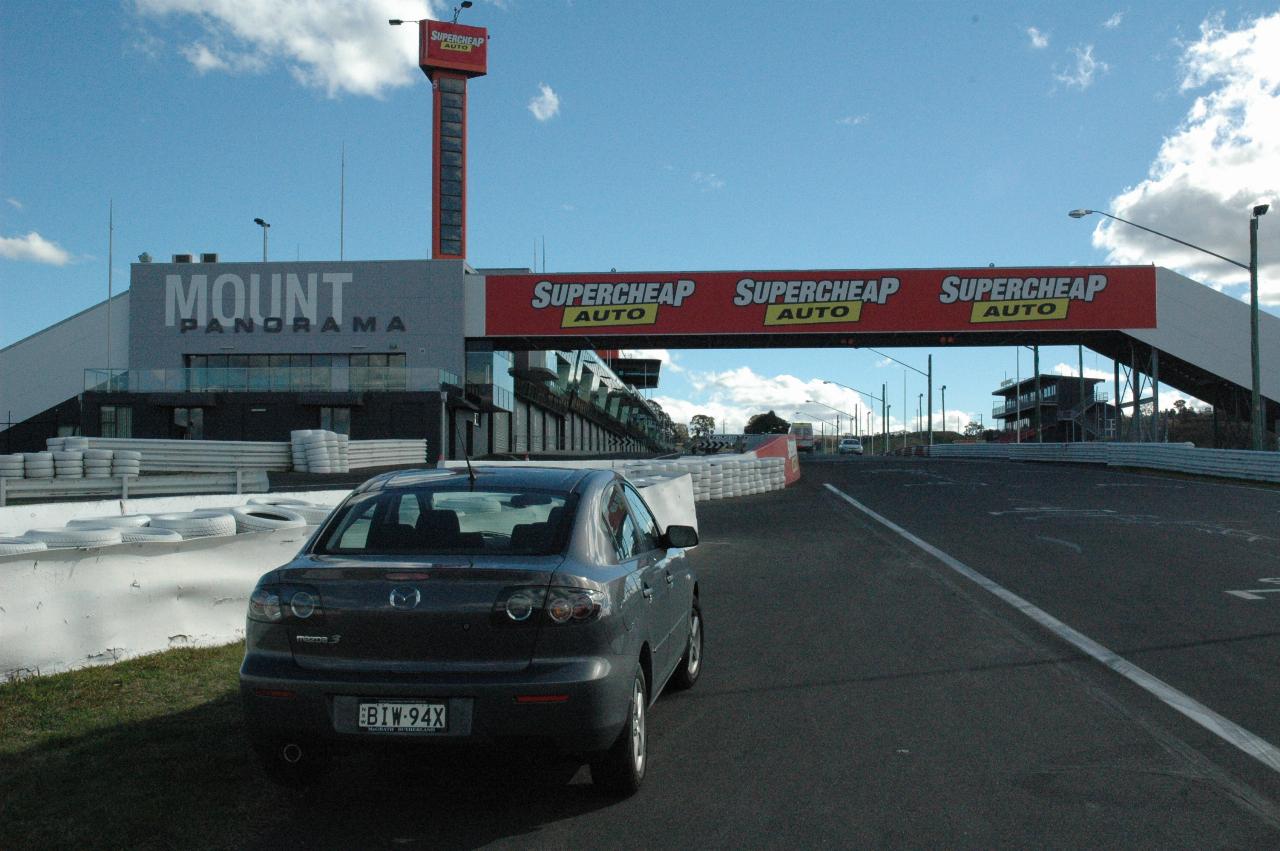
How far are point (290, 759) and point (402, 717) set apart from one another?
70 centimetres

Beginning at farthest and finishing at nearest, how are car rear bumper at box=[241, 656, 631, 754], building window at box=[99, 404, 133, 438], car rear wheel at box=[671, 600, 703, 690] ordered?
building window at box=[99, 404, 133, 438] → car rear wheel at box=[671, 600, 703, 690] → car rear bumper at box=[241, 656, 631, 754]

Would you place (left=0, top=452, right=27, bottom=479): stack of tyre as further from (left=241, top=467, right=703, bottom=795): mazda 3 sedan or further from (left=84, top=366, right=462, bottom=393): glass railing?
(left=241, top=467, right=703, bottom=795): mazda 3 sedan

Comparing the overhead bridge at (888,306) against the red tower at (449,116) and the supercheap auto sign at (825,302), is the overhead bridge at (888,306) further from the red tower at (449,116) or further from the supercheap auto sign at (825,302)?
the red tower at (449,116)

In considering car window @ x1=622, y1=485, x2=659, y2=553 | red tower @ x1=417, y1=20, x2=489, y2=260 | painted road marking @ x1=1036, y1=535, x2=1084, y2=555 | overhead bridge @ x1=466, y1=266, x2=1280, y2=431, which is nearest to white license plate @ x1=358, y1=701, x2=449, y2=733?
car window @ x1=622, y1=485, x2=659, y2=553

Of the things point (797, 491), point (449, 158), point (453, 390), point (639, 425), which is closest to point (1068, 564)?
point (797, 491)

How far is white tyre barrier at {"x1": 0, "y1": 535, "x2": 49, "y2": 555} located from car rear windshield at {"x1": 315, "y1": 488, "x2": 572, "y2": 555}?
273cm

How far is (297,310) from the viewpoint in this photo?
47.0 metres

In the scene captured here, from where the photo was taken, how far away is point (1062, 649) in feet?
24.6

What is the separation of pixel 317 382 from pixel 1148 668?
127 feet

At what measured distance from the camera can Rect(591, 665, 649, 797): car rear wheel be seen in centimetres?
447

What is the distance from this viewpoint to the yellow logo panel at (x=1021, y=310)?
44.8 metres

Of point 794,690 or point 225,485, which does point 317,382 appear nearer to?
point 225,485

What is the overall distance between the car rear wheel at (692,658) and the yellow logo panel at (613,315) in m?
38.7

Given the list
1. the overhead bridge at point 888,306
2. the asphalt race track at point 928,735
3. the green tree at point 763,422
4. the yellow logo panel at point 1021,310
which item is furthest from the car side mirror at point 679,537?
the green tree at point 763,422
